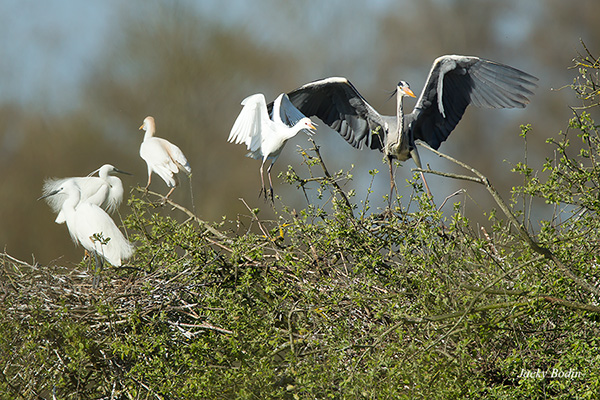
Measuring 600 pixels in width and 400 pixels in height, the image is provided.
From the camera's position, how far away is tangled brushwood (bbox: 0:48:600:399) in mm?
2240

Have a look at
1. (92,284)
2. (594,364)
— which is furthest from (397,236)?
(92,284)

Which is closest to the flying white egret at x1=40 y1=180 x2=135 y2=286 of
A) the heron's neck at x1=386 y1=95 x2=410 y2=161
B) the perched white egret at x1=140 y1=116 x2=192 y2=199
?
the perched white egret at x1=140 y1=116 x2=192 y2=199

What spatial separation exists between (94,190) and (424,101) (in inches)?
89.0

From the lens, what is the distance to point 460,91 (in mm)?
4883

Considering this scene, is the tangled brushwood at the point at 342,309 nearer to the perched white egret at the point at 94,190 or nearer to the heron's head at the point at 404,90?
the perched white egret at the point at 94,190

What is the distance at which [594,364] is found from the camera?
2148mm

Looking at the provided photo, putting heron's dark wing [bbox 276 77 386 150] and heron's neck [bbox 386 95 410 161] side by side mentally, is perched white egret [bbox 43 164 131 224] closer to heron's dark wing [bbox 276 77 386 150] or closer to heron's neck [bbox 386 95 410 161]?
heron's dark wing [bbox 276 77 386 150]

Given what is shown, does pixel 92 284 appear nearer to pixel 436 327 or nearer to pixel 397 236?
pixel 397 236

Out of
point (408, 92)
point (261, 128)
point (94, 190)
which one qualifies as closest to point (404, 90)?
point (408, 92)

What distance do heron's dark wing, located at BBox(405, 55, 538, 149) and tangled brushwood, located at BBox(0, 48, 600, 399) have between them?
1.80 meters

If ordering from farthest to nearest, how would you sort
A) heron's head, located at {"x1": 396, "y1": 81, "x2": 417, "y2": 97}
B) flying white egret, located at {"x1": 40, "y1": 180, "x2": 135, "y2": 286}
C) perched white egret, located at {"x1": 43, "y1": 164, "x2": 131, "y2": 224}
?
heron's head, located at {"x1": 396, "y1": 81, "x2": 417, "y2": 97} < perched white egret, located at {"x1": 43, "y1": 164, "x2": 131, "y2": 224} < flying white egret, located at {"x1": 40, "y1": 180, "x2": 135, "y2": 286}

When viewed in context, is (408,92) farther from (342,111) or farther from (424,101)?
(342,111)

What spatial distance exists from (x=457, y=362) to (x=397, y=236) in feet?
2.51

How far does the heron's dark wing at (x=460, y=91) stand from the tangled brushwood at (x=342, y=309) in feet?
5.89
